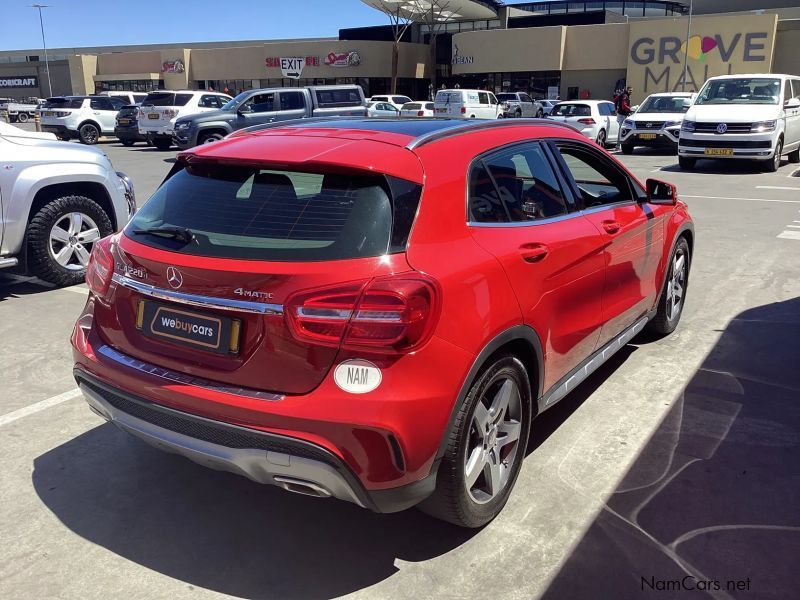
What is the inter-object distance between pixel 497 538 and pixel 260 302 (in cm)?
141

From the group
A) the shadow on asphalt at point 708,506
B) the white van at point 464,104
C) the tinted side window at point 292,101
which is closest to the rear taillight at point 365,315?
the shadow on asphalt at point 708,506

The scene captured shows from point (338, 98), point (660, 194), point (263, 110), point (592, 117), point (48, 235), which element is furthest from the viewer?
point (592, 117)

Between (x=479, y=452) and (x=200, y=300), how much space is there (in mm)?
1266

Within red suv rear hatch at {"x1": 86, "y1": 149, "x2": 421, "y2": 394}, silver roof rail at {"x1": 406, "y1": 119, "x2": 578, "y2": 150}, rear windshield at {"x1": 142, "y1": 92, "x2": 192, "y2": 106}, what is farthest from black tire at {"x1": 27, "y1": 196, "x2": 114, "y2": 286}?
rear windshield at {"x1": 142, "y1": 92, "x2": 192, "y2": 106}

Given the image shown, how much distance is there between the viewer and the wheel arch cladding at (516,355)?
2.60m

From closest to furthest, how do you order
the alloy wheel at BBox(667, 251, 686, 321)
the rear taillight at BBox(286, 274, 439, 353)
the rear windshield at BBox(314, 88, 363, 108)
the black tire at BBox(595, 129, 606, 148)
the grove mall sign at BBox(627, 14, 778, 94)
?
the rear taillight at BBox(286, 274, 439, 353), the alloy wheel at BBox(667, 251, 686, 321), the rear windshield at BBox(314, 88, 363, 108), the black tire at BBox(595, 129, 606, 148), the grove mall sign at BBox(627, 14, 778, 94)

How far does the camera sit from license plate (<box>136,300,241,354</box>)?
8.56 ft

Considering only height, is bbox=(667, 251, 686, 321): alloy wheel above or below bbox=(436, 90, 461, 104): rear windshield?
below

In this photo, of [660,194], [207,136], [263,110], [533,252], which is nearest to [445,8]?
[263,110]

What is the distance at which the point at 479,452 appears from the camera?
2889 mm

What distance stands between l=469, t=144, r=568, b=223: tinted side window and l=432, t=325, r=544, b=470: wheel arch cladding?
0.51m

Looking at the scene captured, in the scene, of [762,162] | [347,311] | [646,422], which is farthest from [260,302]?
[762,162]

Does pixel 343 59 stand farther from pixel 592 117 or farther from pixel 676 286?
pixel 676 286
